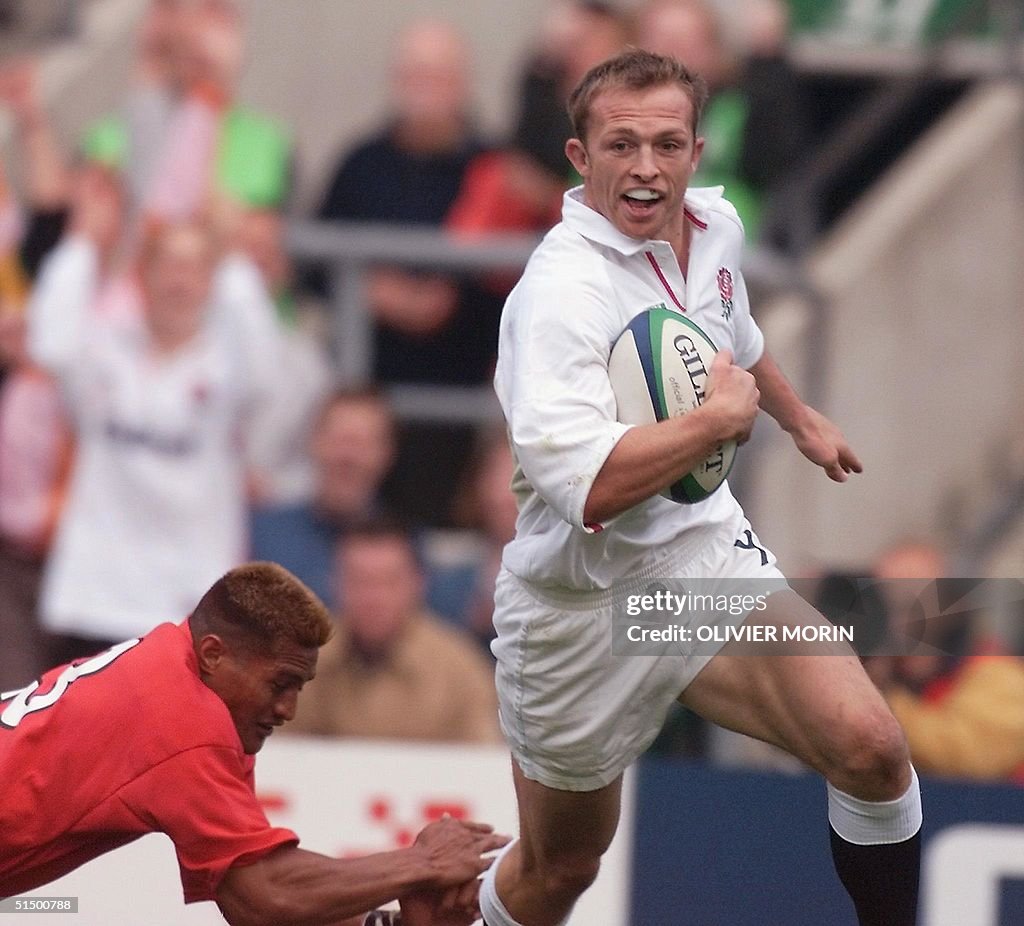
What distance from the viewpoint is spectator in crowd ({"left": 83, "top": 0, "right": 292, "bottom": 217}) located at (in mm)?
9055

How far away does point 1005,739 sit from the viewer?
7.24 metres

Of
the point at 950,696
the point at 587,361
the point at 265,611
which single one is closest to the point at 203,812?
the point at 265,611

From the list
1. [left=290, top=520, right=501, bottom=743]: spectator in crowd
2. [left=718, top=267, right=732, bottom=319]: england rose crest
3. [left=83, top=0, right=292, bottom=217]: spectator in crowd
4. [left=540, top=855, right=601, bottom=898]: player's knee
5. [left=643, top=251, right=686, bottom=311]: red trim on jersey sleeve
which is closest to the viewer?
[left=643, top=251, right=686, bottom=311]: red trim on jersey sleeve

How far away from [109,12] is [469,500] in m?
4.14

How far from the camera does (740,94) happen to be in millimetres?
8672

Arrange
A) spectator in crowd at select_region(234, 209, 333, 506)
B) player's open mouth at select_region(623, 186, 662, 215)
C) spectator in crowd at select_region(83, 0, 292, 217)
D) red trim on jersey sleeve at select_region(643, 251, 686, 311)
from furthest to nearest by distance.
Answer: spectator in crowd at select_region(83, 0, 292, 217)
spectator in crowd at select_region(234, 209, 333, 506)
red trim on jersey sleeve at select_region(643, 251, 686, 311)
player's open mouth at select_region(623, 186, 662, 215)

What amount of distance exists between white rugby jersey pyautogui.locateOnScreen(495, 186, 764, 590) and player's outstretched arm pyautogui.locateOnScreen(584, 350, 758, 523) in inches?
1.3

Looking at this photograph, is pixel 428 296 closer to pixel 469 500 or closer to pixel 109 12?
pixel 469 500

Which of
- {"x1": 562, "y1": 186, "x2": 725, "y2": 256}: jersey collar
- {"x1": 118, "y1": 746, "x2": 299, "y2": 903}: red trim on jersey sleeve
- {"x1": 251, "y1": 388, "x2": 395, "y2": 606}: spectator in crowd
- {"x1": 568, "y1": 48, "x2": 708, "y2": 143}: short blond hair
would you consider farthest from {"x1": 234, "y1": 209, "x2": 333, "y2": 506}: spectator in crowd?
{"x1": 568, "y1": 48, "x2": 708, "y2": 143}: short blond hair

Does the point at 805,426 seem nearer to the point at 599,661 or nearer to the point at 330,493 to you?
the point at 599,661

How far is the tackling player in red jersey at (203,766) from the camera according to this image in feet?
16.2

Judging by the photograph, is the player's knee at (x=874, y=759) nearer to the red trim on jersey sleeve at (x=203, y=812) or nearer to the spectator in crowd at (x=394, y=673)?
the red trim on jersey sleeve at (x=203, y=812)

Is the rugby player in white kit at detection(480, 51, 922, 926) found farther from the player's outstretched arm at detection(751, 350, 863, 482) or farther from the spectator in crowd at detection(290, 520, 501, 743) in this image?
the spectator in crowd at detection(290, 520, 501, 743)

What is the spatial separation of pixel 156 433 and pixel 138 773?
329cm
